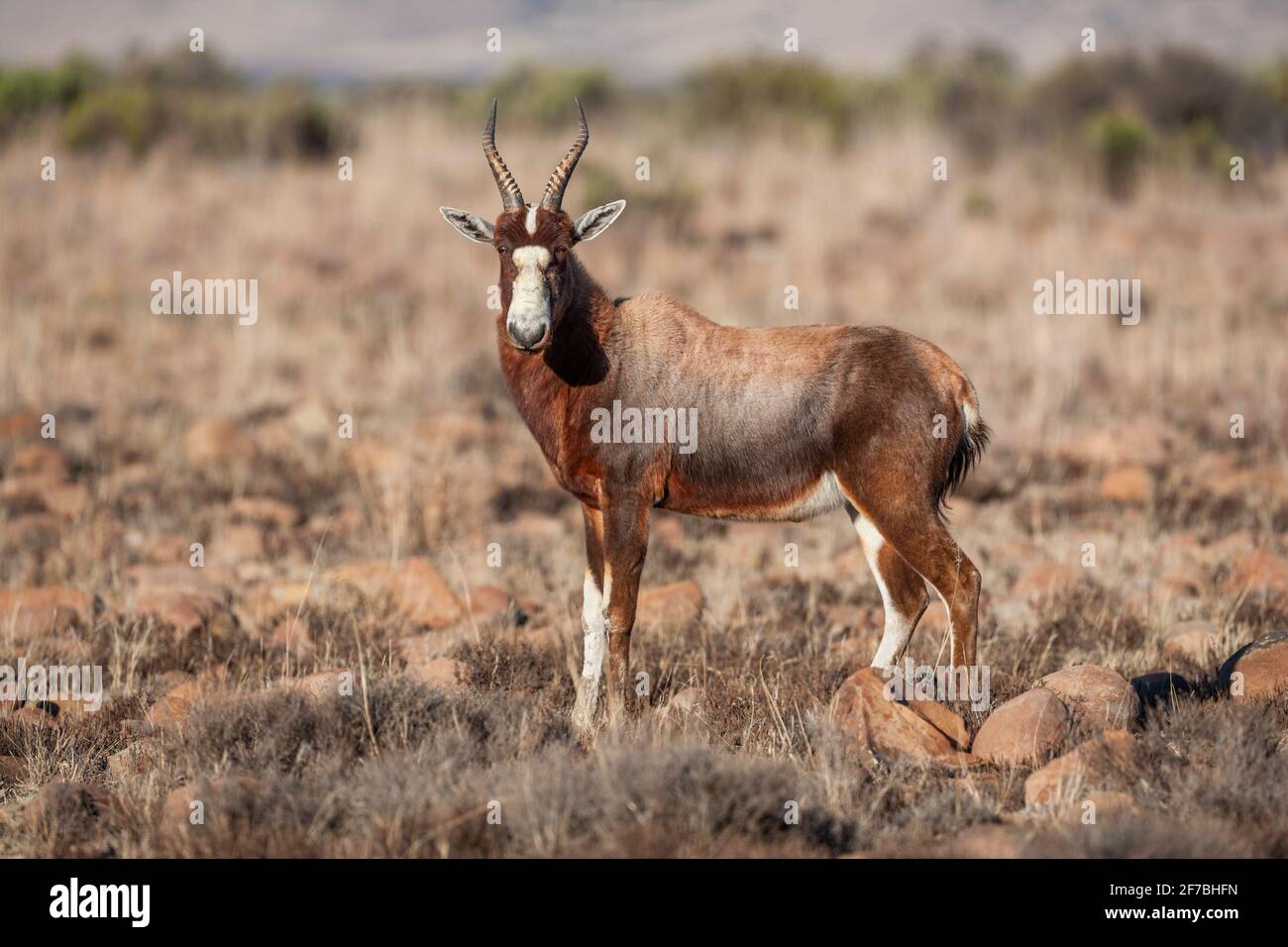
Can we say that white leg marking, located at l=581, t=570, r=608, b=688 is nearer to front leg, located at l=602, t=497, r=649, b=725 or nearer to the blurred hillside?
front leg, located at l=602, t=497, r=649, b=725

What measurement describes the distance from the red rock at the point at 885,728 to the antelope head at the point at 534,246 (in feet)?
7.38

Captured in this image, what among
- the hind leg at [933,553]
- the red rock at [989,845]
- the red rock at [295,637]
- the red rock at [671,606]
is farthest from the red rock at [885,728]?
the red rock at [295,637]

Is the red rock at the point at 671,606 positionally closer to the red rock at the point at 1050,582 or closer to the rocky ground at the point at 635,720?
the rocky ground at the point at 635,720

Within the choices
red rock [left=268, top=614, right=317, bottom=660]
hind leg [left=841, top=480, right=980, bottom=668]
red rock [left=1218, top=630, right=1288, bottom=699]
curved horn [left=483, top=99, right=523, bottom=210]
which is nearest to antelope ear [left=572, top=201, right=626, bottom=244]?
curved horn [left=483, top=99, right=523, bottom=210]

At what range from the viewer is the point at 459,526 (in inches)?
454

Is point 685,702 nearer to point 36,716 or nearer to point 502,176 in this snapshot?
point 502,176

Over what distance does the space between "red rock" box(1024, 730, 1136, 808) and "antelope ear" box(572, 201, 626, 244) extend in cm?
355

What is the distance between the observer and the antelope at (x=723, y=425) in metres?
7.13

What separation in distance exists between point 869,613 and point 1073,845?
4.24m

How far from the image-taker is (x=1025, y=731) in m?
6.34

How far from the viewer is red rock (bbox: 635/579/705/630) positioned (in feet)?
28.7

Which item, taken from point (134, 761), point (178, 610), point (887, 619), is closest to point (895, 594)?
point (887, 619)
